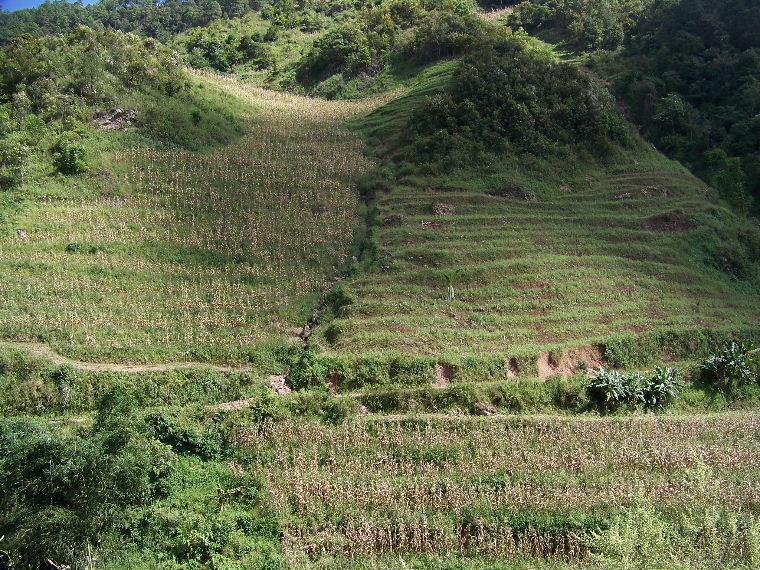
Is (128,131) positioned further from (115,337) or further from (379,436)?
(379,436)

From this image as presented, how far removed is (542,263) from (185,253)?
47.5 feet

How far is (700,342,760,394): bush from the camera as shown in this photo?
22.0 meters

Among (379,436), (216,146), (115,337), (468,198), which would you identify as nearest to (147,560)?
(379,436)

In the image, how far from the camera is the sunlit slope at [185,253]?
20.7 metres

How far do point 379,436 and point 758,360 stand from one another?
48.8ft

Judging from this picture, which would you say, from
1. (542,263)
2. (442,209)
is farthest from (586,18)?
(542,263)

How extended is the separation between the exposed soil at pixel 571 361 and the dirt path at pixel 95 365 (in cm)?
1005

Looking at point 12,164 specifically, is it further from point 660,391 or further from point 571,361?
point 660,391

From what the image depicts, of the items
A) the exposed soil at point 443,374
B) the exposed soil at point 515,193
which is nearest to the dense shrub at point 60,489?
the exposed soil at point 443,374

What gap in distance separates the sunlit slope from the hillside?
0.11m

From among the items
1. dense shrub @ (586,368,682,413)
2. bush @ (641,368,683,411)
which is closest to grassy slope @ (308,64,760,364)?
dense shrub @ (586,368,682,413)

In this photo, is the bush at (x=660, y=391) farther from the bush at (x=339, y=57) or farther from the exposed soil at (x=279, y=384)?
the bush at (x=339, y=57)

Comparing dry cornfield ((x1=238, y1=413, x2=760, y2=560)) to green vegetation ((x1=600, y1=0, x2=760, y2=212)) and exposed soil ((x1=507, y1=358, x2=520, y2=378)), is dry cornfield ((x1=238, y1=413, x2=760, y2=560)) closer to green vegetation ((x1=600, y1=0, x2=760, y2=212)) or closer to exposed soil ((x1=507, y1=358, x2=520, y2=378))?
exposed soil ((x1=507, y1=358, x2=520, y2=378))

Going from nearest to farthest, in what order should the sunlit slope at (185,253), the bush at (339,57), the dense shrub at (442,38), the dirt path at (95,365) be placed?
the dirt path at (95,365), the sunlit slope at (185,253), the dense shrub at (442,38), the bush at (339,57)
